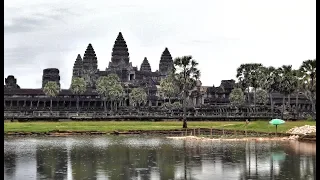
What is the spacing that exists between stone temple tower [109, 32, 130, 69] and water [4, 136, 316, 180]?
6028 inches

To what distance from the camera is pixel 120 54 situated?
19700 centimetres

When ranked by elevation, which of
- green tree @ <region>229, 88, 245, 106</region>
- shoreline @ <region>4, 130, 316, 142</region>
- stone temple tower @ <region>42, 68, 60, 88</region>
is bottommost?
shoreline @ <region>4, 130, 316, 142</region>

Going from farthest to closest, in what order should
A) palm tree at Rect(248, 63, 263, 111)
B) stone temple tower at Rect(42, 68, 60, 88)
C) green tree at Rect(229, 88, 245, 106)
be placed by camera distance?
stone temple tower at Rect(42, 68, 60, 88)
green tree at Rect(229, 88, 245, 106)
palm tree at Rect(248, 63, 263, 111)

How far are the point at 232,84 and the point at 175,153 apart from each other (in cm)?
13808

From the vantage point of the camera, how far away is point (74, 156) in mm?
35062

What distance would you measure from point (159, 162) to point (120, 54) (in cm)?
16710

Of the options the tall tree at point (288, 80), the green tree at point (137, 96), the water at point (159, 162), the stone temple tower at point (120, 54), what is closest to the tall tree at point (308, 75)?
the tall tree at point (288, 80)

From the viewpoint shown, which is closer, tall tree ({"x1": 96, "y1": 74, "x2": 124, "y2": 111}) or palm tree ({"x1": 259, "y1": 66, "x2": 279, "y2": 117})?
palm tree ({"x1": 259, "y1": 66, "x2": 279, "y2": 117})

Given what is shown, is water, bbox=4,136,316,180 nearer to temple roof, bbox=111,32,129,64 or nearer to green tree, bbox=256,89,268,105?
green tree, bbox=256,89,268,105

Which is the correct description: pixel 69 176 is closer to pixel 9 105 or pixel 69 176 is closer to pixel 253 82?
pixel 253 82

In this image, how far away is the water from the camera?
25.8m

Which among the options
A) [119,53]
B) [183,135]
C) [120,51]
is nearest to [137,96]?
[119,53]

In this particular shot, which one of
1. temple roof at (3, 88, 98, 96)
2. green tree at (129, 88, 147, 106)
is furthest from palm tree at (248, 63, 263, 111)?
temple roof at (3, 88, 98, 96)

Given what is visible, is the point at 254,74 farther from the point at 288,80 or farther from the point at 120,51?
the point at 120,51
